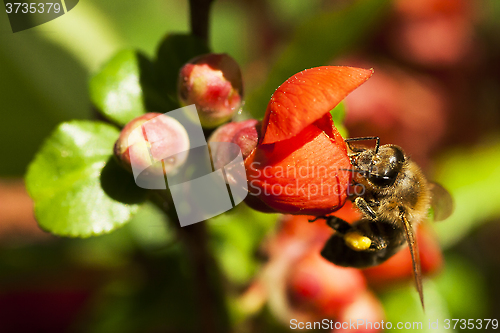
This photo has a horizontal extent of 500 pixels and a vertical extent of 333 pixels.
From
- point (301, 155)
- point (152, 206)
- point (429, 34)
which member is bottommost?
point (152, 206)

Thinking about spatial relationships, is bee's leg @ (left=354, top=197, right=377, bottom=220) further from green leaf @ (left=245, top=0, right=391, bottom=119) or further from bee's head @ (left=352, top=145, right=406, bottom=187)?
green leaf @ (left=245, top=0, right=391, bottom=119)

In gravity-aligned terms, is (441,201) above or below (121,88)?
below

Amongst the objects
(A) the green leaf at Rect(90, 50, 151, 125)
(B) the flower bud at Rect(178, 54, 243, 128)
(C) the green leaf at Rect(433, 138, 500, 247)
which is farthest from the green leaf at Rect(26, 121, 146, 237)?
(C) the green leaf at Rect(433, 138, 500, 247)

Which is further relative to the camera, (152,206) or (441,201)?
(152,206)

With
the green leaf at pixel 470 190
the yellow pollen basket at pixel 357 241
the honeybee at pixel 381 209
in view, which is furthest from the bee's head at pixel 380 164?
the green leaf at pixel 470 190

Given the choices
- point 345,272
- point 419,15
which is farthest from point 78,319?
point 419,15

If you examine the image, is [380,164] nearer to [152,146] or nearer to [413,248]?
[413,248]

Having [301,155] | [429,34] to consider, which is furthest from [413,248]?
[429,34]

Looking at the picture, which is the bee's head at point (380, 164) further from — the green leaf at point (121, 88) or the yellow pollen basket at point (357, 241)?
the green leaf at point (121, 88)
